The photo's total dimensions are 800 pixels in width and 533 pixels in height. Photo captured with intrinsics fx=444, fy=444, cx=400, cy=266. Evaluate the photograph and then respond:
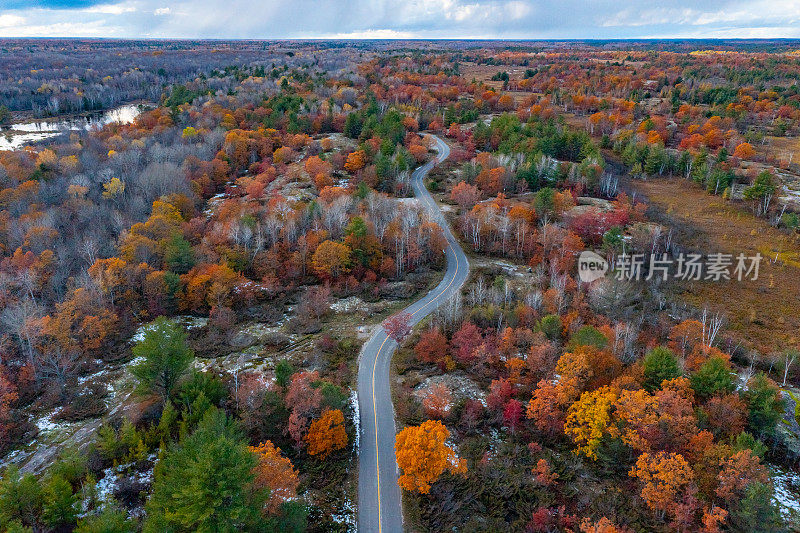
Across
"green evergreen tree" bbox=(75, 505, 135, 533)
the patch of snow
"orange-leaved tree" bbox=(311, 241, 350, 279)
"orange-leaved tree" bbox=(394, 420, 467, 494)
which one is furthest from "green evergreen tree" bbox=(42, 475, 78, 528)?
"orange-leaved tree" bbox=(311, 241, 350, 279)

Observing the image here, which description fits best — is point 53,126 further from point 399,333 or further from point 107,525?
point 107,525

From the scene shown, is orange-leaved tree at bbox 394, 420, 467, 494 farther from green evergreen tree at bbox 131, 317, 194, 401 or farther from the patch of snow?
the patch of snow

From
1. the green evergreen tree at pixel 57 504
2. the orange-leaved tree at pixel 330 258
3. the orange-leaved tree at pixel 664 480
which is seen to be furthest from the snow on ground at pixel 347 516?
the orange-leaved tree at pixel 330 258

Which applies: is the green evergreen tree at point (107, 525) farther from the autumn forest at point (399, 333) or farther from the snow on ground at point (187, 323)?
the snow on ground at point (187, 323)

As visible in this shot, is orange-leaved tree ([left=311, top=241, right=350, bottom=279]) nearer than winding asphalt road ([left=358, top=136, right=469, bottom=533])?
No

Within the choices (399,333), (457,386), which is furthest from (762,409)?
(399,333)

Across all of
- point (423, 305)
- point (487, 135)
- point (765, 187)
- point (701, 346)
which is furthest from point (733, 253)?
point (487, 135)

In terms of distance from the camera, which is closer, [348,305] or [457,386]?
[457,386]
